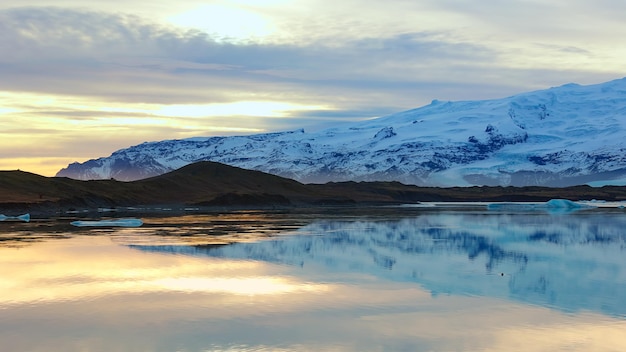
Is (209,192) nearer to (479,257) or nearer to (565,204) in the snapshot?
(565,204)

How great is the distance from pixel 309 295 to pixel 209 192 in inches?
4575

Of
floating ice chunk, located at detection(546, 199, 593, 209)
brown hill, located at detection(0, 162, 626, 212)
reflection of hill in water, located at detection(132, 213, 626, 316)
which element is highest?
brown hill, located at detection(0, 162, 626, 212)

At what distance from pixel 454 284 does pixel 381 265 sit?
21.9 feet

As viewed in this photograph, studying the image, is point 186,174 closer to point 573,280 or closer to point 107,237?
point 107,237

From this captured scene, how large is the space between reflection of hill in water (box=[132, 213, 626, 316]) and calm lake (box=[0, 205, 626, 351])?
0.30ft

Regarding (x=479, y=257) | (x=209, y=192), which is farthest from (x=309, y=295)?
(x=209, y=192)

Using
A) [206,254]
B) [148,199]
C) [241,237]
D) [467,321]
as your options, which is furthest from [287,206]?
[467,321]

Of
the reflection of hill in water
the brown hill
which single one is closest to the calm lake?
the reflection of hill in water

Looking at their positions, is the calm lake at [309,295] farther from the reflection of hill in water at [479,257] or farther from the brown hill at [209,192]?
the brown hill at [209,192]

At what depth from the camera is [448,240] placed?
49.8 metres

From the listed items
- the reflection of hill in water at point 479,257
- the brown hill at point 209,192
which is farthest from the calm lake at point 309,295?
the brown hill at point 209,192

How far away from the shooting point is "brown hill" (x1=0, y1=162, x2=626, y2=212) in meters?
107

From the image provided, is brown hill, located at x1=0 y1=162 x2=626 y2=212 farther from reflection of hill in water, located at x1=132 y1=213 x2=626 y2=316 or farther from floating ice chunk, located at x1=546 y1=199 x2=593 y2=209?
reflection of hill in water, located at x1=132 y1=213 x2=626 y2=316

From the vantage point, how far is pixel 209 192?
463ft
